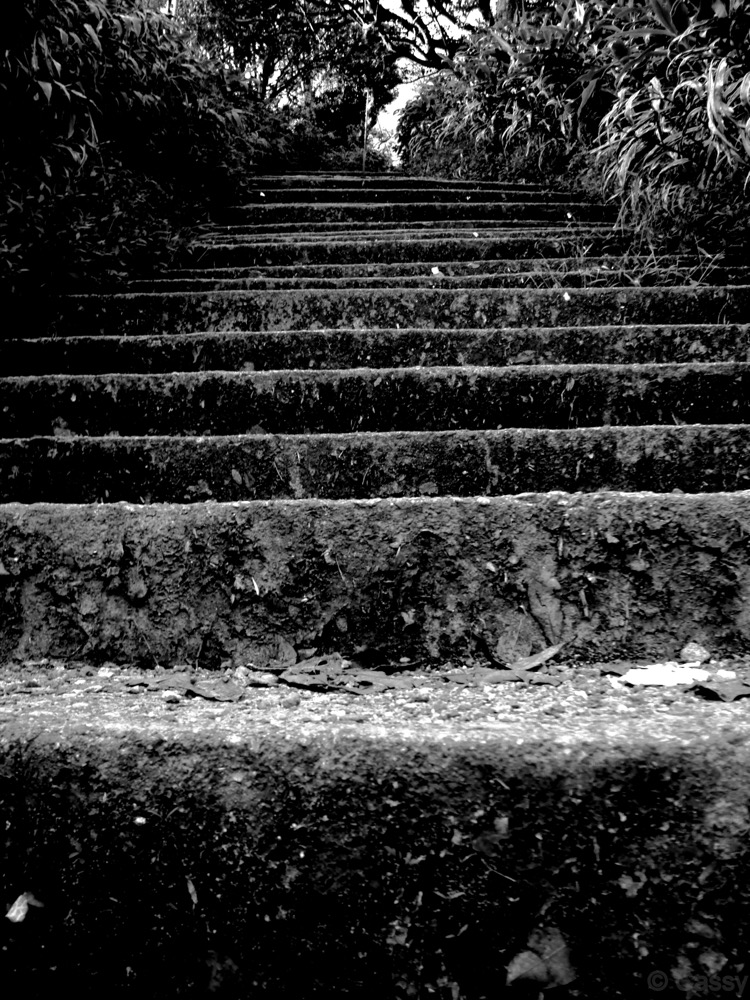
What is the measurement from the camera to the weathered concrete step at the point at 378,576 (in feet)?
3.75

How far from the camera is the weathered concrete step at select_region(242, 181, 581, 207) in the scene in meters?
5.04

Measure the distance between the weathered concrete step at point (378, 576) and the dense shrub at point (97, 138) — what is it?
1.88 meters

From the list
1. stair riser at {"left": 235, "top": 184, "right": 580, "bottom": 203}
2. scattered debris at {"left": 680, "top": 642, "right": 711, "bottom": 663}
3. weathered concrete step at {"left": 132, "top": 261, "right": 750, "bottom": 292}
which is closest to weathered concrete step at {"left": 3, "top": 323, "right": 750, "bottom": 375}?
weathered concrete step at {"left": 132, "top": 261, "right": 750, "bottom": 292}

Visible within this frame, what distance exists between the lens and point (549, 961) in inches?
28.5

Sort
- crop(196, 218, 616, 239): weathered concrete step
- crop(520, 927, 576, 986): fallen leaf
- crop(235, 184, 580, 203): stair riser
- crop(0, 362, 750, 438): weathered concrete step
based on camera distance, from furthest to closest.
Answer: crop(235, 184, 580, 203): stair riser → crop(196, 218, 616, 239): weathered concrete step → crop(0, 362, 750, 438): weathered concrete step → crop(520, 927, 576, 986): fallen leaf

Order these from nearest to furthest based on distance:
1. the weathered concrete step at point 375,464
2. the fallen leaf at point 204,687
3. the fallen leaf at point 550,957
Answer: the fallen leaf at point 550,957, the fallen leaf at point 204,687, the weathered concrete step at point 375,464

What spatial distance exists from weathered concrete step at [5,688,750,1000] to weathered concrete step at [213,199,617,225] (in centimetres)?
438

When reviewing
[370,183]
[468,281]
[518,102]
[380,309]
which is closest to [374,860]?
[380,309]

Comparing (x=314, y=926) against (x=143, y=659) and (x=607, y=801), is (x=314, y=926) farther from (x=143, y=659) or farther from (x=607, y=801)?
(x=143, y=659)

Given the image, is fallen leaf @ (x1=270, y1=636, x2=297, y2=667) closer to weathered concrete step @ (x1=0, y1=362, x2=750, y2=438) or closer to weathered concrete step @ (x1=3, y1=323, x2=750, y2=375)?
weathered concrete step @ (x1=0, y1=362, x2=750, y2=438)

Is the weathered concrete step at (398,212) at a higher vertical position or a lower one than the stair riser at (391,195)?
lower

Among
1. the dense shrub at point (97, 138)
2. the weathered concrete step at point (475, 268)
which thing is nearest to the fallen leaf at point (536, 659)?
the weathered concrete step at point (475, 268)

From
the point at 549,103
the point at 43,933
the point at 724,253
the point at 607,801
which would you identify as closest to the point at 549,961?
the point at 607,801

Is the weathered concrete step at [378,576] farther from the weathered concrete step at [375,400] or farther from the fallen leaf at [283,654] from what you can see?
the weathered concrete step at [375,400]
